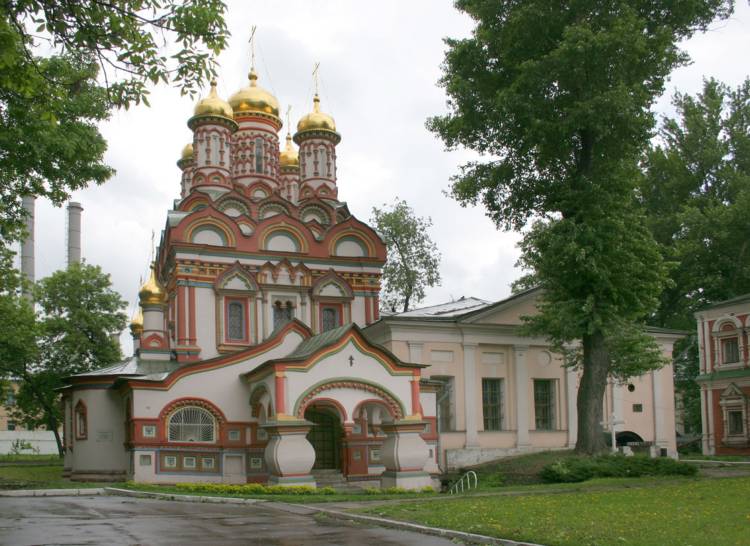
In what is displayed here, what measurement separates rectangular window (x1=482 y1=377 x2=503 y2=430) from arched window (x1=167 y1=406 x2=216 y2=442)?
9145 millimetres

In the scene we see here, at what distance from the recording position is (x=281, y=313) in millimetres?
29922

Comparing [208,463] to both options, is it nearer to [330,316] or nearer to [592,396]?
[330,316]

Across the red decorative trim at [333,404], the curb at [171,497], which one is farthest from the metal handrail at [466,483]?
the curb at [171,497]

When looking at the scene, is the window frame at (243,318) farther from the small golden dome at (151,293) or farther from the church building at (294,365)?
the small golden dome at (151,293)

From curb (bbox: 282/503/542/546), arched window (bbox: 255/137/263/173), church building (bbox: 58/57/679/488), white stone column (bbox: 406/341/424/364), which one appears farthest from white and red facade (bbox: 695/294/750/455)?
curb (bbox: 282/503/542/546)

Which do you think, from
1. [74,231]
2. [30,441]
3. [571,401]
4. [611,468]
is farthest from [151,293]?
[30,441]

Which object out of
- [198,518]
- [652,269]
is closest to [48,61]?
[198,518]

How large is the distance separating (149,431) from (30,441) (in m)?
39.1

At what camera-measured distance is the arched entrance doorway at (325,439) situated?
2656 centimetres

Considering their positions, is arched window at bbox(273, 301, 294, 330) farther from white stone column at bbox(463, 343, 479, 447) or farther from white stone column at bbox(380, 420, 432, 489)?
white stone column at bbox(380, 420, 432, 489)

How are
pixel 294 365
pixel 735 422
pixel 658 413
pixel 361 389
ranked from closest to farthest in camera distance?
pixel 294 365 → pixel 361 389 → pixel 658 413 → pixel 735 422

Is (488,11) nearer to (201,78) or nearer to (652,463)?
(652,463)

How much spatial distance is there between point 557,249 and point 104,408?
14.0 m

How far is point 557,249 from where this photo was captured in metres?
23.7
